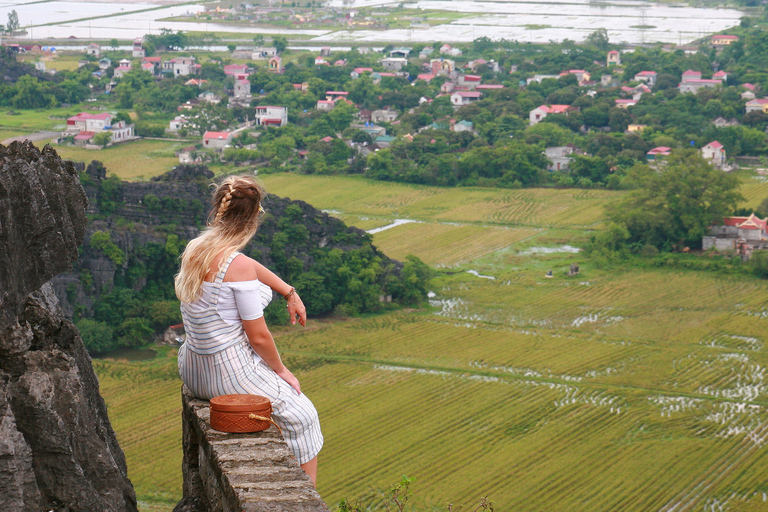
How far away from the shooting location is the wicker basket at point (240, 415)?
4.39 metres

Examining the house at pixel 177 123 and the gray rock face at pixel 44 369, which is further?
the house at pixel 177 123

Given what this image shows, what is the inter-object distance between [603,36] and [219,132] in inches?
1802

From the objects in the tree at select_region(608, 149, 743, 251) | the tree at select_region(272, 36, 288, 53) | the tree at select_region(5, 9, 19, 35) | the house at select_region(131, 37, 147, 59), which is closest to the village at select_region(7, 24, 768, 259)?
the house at select_region(131, 37, 147, 59)

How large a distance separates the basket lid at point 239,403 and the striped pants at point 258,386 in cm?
24

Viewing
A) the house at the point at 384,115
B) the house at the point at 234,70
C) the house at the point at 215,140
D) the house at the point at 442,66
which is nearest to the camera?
the house at the point at 215,140

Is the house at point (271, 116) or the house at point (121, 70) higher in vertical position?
the house at point (121, 70)

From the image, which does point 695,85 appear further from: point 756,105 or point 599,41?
point 599,41

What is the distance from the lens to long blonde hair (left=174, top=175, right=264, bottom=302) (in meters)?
4.68

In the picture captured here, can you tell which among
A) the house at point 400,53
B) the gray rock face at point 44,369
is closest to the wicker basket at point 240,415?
the gray rock face at point 44,369

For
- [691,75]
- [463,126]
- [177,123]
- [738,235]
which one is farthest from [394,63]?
[738,235]

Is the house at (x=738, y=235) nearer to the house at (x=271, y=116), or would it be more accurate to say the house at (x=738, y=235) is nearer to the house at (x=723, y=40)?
the house at (x=271, y=116)

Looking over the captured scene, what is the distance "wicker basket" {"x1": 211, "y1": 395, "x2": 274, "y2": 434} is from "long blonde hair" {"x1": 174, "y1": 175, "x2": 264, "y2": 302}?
0.60 m

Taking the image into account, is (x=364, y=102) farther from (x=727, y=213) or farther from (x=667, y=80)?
(x=727, y=213)

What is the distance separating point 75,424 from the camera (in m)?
5.22
